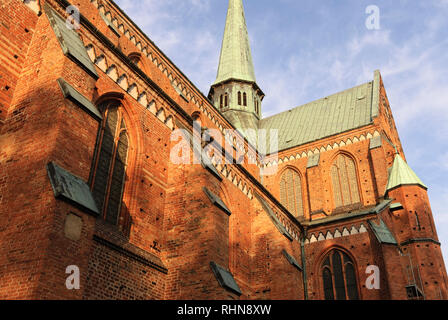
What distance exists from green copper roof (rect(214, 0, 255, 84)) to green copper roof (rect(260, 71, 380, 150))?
4.92 meters

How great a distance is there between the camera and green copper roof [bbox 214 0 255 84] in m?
33.4

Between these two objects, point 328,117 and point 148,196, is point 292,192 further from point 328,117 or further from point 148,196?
point 148,196

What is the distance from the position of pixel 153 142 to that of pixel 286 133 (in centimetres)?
1825

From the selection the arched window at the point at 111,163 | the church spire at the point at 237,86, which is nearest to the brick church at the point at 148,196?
the arched window at the point at 111,163

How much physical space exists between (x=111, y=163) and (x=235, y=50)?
86.6 feet

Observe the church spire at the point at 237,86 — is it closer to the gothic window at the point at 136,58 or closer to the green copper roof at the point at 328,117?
the green copper roof at the point at 328,117

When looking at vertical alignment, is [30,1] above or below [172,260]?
above

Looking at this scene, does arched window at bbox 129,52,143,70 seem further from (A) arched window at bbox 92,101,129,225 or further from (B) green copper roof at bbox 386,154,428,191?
(B) green copper roof at bbox 386,154,428,191

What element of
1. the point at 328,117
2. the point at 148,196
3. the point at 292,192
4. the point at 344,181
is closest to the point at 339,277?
the point at 344,181

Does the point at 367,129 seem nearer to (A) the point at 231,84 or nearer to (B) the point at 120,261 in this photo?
(A) the point at 231,84

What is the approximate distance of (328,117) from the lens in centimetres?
2800

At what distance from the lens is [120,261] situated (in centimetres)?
938

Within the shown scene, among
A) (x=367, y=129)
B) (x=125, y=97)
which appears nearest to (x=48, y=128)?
(x=125, y=97)

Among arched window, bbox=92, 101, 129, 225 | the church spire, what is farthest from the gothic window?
the church spire
